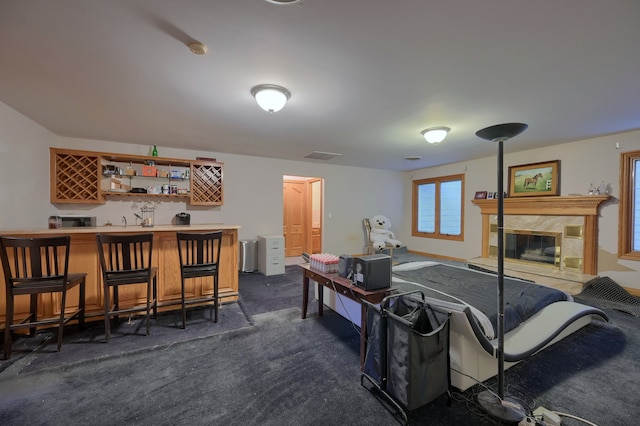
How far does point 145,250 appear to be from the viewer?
9.46 feet

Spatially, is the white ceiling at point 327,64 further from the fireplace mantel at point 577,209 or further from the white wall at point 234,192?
the fireplace mantel at point 577,209

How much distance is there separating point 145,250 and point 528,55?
13.0 feet

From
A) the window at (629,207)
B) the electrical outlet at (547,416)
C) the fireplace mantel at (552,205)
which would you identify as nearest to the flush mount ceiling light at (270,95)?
the electrical outlet at (547,416)

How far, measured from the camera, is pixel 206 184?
475 cm

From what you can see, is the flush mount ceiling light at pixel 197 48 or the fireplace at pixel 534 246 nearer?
the flush mount ceiling light at pixel 197 48

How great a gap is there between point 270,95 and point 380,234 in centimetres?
487

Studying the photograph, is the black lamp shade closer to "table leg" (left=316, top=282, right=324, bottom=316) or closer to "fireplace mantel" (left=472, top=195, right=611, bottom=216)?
"table leg" (left=316, top=282, right=324, bottom=316)

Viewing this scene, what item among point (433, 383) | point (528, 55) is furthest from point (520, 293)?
point (528, 55)

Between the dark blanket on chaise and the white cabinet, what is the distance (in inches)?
97.8

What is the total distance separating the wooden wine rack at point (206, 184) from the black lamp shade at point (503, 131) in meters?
4.34

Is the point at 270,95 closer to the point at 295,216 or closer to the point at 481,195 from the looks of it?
the point at 295,216

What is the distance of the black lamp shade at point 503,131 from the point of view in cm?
153

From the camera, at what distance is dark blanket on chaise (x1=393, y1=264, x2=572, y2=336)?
2.05 metres

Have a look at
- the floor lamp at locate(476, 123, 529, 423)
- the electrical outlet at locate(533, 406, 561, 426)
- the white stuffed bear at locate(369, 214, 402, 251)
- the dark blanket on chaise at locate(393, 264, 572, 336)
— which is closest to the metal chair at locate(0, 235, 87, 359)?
the dark blanket on chaise at locate(393, 264, 572, 336)
